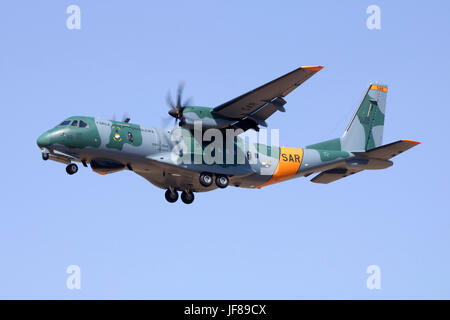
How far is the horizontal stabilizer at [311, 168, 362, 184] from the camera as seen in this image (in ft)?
91.2

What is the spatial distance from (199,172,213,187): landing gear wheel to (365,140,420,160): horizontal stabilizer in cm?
639

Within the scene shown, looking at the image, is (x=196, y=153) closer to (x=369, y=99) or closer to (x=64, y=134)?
(x=64, y=134)

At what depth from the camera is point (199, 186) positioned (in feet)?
86.6

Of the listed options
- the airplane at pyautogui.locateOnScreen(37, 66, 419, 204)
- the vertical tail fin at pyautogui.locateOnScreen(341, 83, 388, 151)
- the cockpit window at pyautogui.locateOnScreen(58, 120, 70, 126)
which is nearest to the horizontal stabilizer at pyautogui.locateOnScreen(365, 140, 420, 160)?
the airplane at pyautogui.locateOnScreen(37, 66, 419, 204)

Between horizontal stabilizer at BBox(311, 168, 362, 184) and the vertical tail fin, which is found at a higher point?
the vertical tail fin

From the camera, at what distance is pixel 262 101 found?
2389 cm

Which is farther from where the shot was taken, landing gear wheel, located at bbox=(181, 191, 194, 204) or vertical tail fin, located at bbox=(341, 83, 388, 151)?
vertical tail fin, located at bbox=(341, 83, 388, 151)

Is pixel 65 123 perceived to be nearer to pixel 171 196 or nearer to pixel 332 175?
pixel 171 196

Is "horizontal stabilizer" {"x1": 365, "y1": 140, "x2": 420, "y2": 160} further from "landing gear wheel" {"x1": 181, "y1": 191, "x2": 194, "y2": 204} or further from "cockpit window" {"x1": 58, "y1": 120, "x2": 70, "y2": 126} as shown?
"cockpit window" {"x1": 58, "y1": 120, "x2": 70, "y2": 126}

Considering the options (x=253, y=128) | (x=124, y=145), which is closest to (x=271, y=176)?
(x=253, y=128)

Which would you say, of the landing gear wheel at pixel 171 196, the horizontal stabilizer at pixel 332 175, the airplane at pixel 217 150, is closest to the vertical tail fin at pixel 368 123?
the airplane at pixel 217 150

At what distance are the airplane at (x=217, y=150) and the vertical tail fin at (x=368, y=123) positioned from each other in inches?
1.8

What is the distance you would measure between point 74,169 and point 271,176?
7.34 metres

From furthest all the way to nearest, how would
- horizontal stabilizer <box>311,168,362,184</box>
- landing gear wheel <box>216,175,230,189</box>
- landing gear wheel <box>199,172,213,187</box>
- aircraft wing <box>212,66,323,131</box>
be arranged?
horizontal stabilizer <box>311,168,362,184</box>, landing gear wheel <box>216,175,230,189</box>, landing gear wheel <box>199,172,213,187</box>, aircraft wing <box>212,66,323,131</box>
